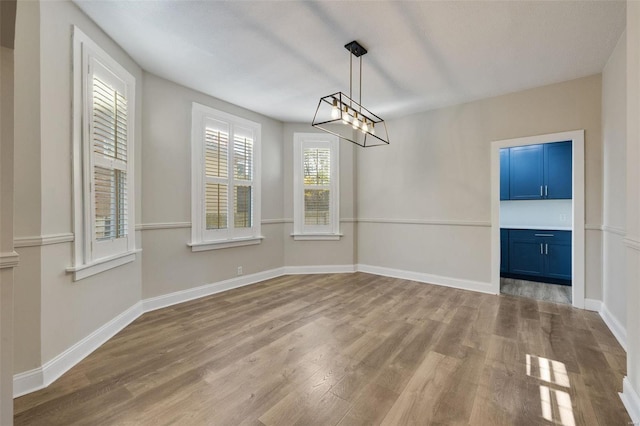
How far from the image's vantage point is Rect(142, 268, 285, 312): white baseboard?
324cm

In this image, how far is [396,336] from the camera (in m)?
2.56

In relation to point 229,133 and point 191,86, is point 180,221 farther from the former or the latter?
point 191,86

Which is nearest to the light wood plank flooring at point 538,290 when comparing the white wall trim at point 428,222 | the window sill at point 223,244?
the white wall trim at point 428,222

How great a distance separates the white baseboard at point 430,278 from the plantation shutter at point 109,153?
3.78m

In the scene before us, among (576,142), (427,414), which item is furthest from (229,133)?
(576,142)

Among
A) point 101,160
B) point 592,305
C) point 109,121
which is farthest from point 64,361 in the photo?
point 592,305

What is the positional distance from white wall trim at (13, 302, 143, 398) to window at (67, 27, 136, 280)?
0.54 metres

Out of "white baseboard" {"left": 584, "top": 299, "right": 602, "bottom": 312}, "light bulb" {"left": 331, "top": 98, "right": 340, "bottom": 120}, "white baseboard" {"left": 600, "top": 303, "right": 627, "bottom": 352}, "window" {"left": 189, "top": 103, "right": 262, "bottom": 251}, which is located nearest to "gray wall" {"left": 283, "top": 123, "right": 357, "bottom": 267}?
"window" {"left": 189, "top": 103, "right": 262, "bottom": 251}

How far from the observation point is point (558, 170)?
4445 mm

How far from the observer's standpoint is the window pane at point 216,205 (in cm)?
380

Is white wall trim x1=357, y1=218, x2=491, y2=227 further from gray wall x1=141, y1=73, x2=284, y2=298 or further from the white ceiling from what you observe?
gray wall x1=141, y1=73, x2=284, y2=298

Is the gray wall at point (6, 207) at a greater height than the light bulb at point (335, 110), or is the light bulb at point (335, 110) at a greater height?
the light bulb at point (335, 110)

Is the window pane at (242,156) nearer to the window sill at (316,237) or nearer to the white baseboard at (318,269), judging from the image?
the window sill at (316,237)

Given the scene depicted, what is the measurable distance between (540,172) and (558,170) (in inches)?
9.0
